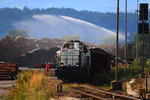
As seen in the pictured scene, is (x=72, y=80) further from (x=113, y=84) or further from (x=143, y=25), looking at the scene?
(x=143, y=25)

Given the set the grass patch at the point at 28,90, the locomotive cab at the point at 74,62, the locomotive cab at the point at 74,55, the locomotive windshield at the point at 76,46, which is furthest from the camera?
the locomotive windshield at the point at 76,46

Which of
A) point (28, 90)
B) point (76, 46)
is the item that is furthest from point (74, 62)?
point (28, 90)

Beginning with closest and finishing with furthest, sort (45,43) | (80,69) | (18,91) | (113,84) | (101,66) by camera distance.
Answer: (18,91) → (113,84) → (80,69) → (101,66) → (45,43)

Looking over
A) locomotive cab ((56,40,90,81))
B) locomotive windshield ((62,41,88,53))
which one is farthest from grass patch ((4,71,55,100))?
locomotive windshield ((62,41,88,53))

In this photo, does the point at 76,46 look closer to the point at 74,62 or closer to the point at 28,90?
the point at 74,62

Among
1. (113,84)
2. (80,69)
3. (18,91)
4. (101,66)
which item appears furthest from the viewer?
(101,66)

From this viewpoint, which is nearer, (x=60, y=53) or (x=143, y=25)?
(x=60, y=53)

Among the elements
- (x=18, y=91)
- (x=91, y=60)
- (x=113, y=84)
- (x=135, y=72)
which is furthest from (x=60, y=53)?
(x=135, y=72)

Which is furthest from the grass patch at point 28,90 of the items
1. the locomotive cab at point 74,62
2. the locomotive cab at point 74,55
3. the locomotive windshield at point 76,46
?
the locomotive windshield at point 76,46

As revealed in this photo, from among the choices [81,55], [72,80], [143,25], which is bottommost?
[72,80]

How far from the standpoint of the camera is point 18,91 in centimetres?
1532

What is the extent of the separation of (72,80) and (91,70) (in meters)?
1.80

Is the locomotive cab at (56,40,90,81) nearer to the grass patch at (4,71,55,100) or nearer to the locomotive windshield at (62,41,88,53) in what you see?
the locomotive windshield at (62,41,88,53)

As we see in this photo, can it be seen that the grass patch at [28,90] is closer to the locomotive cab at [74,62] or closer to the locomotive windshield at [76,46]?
the locomotive cab at [74,62]
